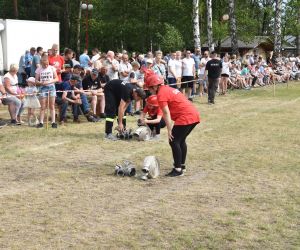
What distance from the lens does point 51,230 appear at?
575cm

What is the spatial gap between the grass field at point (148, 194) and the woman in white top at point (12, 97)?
Result: 33.0 inches

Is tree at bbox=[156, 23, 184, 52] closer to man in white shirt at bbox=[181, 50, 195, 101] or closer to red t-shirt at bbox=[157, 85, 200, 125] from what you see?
man in white shirt at bbox=[181, 50, 195, 101]

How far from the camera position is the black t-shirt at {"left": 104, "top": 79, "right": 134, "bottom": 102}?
11.0m

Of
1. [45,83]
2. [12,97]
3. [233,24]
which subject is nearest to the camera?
[45,83]

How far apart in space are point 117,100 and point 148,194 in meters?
4.40

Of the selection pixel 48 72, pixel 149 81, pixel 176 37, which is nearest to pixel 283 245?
pixel 149 81

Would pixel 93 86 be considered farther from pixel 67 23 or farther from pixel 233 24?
pixel 67 23

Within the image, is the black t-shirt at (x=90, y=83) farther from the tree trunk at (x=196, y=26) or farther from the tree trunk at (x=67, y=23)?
the tree trunk at (x=67, y=23)

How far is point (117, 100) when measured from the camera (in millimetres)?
11336

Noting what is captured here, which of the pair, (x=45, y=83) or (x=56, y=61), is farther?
(x=56, y=61)

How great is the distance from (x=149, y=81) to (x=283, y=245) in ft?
11.3

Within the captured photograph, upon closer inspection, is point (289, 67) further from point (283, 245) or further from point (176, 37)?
point (283, 245)

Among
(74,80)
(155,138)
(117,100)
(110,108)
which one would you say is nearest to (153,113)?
(155,138)

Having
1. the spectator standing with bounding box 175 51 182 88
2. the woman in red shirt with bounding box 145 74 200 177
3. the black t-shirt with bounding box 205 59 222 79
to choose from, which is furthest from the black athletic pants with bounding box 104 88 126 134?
the black t-shirt with bounding box 205 59 222 79
